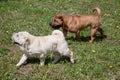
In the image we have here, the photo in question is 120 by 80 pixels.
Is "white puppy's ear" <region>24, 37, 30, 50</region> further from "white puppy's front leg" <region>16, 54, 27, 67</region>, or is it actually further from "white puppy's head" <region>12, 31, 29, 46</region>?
"white puppy's front leg" <region>16, 54, 27, 67</region>

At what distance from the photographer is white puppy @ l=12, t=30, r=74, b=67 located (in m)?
7.36

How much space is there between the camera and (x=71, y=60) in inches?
321

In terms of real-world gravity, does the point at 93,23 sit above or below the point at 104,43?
above

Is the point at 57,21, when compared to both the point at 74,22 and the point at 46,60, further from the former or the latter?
the point at 46,60

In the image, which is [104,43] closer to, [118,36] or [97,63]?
[118,36]

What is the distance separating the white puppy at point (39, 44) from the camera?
7363mm

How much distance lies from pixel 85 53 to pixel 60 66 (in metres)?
1.19

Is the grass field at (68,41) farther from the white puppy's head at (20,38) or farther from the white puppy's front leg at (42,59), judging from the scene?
the white puppy's head at (20,38)

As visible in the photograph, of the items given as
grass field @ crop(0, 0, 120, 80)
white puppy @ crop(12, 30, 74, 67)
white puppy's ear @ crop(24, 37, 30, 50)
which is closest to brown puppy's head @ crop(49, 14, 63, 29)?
grass field @ crop(0, 0, 120, 80)

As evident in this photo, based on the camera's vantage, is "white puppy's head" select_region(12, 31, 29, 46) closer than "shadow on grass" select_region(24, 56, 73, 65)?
Yes

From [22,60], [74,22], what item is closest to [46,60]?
[22,60]

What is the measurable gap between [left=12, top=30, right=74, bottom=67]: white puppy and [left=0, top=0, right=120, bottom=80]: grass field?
363 mm

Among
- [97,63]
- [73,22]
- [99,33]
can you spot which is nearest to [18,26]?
[73,22]

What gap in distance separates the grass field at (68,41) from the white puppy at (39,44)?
36cm
